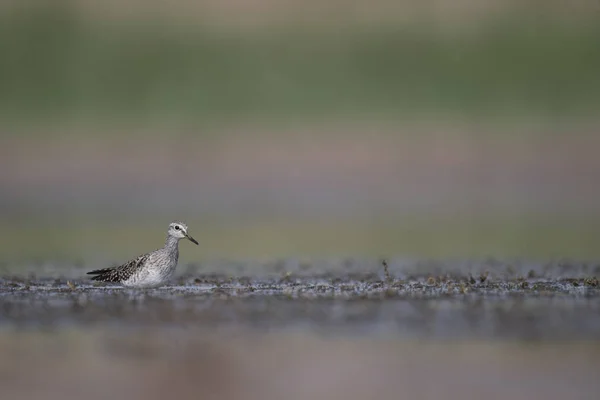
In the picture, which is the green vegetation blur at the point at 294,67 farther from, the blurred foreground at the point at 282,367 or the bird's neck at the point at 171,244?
the blurred foreground at the point at 282,367

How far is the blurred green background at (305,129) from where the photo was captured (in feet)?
98.5

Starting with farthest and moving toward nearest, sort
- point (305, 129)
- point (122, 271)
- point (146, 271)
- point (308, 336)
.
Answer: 1. point (305, 129)
2. point (122, 271)
3. point (146, 271)
4. point (308, 336)

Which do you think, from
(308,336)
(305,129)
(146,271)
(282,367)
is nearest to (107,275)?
(146,271)

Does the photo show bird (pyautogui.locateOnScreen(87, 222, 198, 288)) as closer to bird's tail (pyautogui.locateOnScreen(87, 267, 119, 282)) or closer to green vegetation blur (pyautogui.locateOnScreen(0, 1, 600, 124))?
bird's tail (pyautogui.locateOnScreen(87, 267, 119, 282))

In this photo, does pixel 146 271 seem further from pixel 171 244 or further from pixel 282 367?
pixel 282 367

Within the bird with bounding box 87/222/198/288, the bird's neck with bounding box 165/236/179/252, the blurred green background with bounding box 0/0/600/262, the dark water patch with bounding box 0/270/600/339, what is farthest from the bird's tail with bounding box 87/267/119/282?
the blurred green background with bounding box 0/0/600/262

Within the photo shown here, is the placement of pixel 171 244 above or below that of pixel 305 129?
below

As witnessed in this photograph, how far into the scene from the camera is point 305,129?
48.2m

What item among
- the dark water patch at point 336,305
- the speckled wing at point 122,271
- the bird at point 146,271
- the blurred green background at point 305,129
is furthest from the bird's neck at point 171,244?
the blurred green background at point 305,129

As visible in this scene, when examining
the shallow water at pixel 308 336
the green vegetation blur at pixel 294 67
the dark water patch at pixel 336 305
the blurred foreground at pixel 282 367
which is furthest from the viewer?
the green vegetation blur at pixel 294 67

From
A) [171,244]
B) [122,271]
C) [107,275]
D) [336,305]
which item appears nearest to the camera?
[336,305]

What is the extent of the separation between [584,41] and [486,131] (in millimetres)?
10138

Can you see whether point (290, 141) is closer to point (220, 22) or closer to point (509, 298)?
point (220, 22)

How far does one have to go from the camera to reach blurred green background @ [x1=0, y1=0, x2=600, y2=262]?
1182 inches
